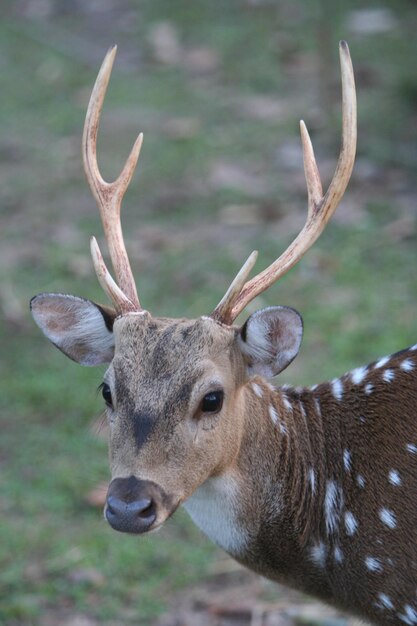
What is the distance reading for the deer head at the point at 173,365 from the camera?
3.15m

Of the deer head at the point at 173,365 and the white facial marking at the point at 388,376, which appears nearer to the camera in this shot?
the deer head at the point at 173,365

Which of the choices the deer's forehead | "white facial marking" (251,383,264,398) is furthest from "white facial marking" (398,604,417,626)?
the deer's forehead

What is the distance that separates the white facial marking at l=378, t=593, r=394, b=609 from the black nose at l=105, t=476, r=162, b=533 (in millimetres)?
809

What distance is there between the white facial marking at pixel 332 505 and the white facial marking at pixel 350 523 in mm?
42

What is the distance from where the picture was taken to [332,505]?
3.59m

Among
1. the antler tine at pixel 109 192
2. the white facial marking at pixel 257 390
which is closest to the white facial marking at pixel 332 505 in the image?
the white facial marking at pixel 257 390

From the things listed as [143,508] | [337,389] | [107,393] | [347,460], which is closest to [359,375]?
[337,389]

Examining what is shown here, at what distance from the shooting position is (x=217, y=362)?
3.38m

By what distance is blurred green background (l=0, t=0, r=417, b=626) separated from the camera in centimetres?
490

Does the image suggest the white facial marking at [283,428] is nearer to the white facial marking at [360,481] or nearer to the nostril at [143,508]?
the white facial marking at [360,481]

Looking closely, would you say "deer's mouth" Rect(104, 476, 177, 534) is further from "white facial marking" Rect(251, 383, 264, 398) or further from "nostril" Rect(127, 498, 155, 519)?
"white facial marking" Rect(251, 383, 264, 398)

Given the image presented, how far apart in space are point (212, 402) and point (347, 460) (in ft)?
1.83

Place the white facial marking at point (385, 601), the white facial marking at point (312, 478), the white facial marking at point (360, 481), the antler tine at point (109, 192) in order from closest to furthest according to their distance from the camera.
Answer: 1. the white facial marking at point (385, 601)
2. the white facial marking at point (360, 481)
3. the white facial marking at point (312, 478)
4. the antler tine at point (109, 192)

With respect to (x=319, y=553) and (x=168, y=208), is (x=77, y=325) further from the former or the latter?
(x=168, y=208)
